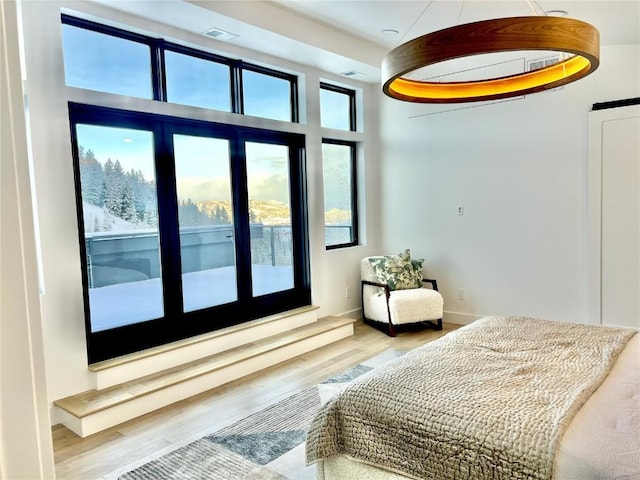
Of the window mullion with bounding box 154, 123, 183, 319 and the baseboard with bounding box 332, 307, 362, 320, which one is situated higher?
the window mullion with bounding box 154, 123, 183, 319

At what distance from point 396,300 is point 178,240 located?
7.75 ft

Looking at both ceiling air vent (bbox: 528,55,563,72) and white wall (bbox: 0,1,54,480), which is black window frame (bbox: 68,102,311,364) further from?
white wall (bbox: 0,1,54,480)

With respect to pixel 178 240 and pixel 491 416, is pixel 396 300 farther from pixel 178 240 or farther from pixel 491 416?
pixel 491 416

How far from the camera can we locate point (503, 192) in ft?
16.3

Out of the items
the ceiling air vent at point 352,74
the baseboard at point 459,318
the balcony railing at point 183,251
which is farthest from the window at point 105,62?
the baseboard at point 459,318

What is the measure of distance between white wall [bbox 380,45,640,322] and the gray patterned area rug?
286 cm

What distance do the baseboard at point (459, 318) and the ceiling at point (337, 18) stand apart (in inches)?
121

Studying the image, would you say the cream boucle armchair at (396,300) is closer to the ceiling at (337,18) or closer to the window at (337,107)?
the window at (337,107)

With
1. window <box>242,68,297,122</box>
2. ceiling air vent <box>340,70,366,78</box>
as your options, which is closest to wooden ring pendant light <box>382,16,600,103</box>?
window <box>242,68,297,122</box>

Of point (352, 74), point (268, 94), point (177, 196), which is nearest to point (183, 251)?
point (177, 196)

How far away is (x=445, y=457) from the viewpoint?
1721mm

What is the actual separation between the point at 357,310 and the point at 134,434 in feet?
10.8

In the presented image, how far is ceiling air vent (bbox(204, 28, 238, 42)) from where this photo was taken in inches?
155

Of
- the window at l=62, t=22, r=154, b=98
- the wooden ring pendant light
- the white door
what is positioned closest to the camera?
the wooden ring pendant light
